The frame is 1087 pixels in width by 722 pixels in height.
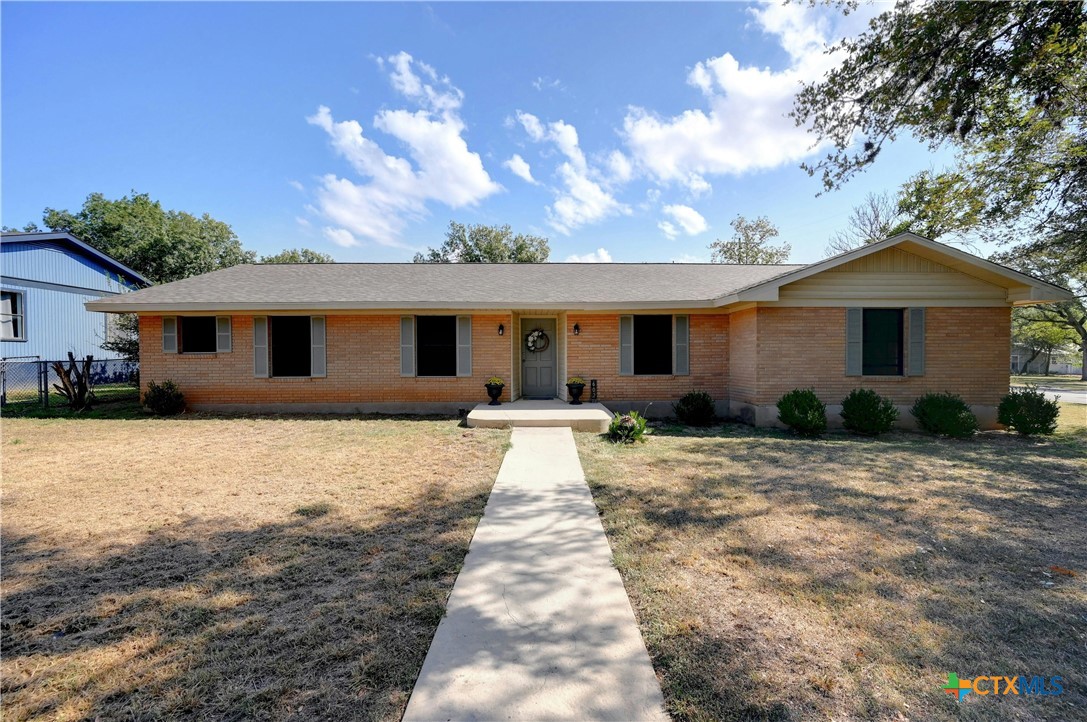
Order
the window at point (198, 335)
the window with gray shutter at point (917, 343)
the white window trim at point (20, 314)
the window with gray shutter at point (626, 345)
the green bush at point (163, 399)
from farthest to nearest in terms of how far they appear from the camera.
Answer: the white window trim at point (20, 314)
the window at point (198, 335)
the window with gray shutter at point (626, 345)
the green bush at point (163, 399)
the window with gray shutter at point (917, 343)

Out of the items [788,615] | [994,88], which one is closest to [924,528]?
[788,615]

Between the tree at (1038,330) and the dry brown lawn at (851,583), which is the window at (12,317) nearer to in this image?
the dry brown lawn at (851,583)

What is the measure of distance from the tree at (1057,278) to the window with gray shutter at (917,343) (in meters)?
2.57

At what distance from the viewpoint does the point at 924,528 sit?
4.01 metres

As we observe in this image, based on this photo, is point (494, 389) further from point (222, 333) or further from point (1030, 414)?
point (1030, 414)

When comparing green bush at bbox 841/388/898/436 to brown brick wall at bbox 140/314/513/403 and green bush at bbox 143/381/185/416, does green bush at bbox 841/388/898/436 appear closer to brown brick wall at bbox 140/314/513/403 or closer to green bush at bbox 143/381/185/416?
brown brick wall at bbox 140/314/513/403

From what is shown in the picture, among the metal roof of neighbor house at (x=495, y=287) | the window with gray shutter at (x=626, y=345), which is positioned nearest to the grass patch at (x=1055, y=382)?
the metal roof of neighbor house at (x=495, y=287)

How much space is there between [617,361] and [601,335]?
733mm

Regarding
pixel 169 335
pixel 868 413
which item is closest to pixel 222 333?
pixel 169 335

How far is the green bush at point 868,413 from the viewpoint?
8.58 metres

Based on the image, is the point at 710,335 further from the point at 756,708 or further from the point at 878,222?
the point at 878,222

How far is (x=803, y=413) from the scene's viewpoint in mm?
8516

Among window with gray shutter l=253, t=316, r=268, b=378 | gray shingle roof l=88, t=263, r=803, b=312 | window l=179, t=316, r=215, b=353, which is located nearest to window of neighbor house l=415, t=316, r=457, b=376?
gray shingle roof l=88, t=263, r=803, b=312

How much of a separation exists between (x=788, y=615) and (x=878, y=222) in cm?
3345
